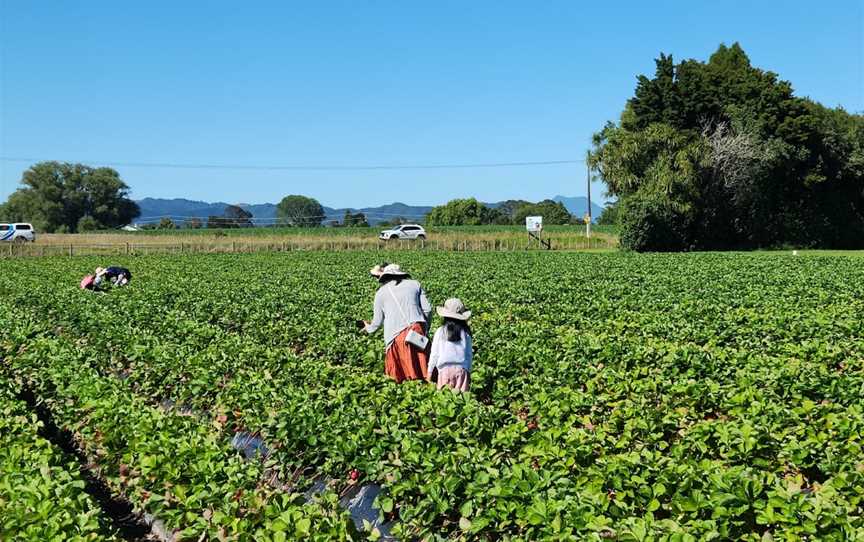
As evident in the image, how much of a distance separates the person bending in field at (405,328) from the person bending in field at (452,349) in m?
0.66

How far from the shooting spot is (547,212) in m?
133

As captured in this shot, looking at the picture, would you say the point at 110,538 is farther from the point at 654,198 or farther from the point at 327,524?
the point at 654,198

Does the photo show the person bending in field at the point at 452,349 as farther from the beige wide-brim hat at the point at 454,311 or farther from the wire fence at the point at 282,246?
the wire fence at the point at 282,246

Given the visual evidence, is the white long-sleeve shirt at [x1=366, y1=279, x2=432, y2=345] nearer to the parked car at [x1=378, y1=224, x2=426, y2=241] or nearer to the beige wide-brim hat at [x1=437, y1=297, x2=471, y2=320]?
the beige wide-brim hat at [x1=437, y1=297, x2=471, y2=320]

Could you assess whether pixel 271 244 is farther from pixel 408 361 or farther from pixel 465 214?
pixel 465 214

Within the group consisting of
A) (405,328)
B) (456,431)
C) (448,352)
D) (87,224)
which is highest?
(87,224)

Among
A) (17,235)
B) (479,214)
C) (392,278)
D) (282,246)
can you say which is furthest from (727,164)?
(479,214)

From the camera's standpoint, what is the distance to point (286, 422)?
258 inches

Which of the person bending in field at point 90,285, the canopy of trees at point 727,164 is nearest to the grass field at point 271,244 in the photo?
the canopy of trees at point 727,164

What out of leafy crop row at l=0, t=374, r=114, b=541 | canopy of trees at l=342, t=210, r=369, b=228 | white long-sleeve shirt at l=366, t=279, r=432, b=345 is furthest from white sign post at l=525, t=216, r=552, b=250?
canopy of trees at l=342, t=210, r=369, b=228

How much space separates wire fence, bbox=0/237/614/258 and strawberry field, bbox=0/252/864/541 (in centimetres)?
3169

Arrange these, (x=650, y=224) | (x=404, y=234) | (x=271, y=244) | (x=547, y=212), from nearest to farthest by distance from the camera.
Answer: (x=650, y=224)
(x=271, y=244)
(x=404, y=234)
(x=547, y=212)

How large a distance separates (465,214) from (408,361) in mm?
112508

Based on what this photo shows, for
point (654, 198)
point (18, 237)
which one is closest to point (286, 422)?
point (654, 198)
